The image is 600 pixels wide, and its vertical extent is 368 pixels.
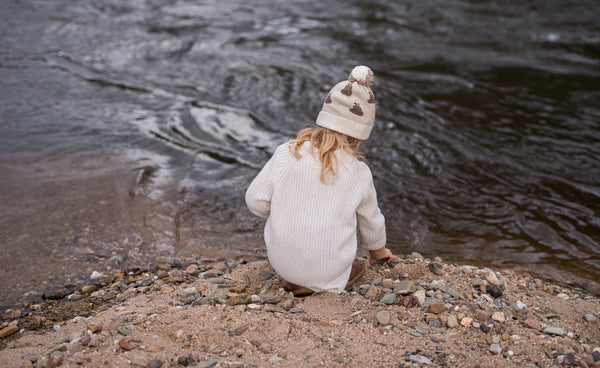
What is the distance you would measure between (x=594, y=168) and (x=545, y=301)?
11.9 feet

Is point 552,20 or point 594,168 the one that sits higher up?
point 552,20

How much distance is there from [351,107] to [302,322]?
1333 mm

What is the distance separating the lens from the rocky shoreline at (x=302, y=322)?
2816 mm

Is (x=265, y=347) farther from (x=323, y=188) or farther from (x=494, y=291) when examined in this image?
(x=494, y=291)

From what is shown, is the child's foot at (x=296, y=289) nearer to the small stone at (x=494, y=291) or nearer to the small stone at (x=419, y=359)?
the small stone at (x=419, y=359)

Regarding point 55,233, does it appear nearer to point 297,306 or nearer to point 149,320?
point 149,320

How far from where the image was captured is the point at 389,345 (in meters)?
2.95

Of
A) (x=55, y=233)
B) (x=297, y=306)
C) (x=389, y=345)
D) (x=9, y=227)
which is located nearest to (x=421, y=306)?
(x=389, y=345)

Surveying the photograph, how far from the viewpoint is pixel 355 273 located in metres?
3.67

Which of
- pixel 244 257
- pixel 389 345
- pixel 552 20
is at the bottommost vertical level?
pixel 244 257

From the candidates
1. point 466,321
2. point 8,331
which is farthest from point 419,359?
point 8,331

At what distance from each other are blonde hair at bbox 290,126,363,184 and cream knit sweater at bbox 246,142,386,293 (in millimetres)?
35

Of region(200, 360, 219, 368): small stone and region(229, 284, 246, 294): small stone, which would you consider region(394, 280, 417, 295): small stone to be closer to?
region(229, 284, 246, 294): small stone

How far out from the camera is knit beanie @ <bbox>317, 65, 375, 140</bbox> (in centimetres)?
316
